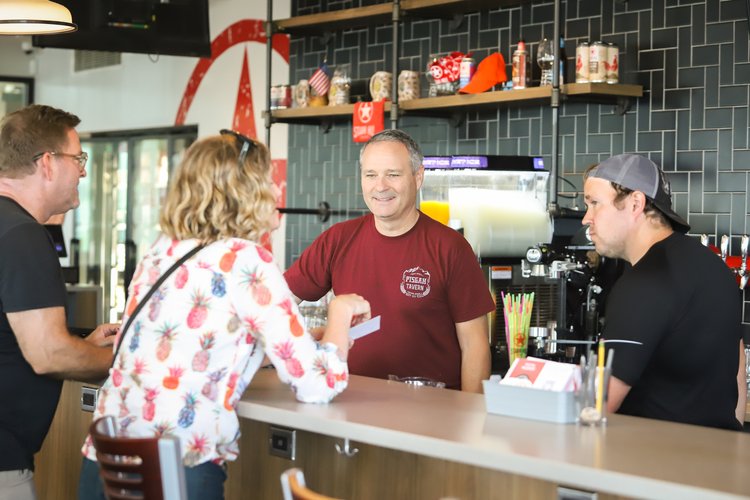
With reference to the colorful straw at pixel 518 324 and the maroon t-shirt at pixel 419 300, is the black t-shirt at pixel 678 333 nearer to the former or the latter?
the maroon t-shirt at pixel 419 300

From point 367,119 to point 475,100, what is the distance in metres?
0.74

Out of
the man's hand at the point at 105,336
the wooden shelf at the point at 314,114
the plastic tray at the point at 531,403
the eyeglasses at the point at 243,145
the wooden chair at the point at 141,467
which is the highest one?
the wooden shelf at the point at 314,114

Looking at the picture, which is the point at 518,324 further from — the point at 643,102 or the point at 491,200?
the point at 643,102

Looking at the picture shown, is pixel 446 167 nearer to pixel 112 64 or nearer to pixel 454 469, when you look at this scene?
pixel 454 469

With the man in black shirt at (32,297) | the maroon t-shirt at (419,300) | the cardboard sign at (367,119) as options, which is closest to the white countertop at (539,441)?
the man in black shirt at (32,297)

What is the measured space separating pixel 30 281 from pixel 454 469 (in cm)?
108

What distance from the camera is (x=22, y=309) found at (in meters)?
2.44

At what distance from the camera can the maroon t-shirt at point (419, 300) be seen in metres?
3.37

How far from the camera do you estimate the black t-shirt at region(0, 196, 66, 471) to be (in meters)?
2.45

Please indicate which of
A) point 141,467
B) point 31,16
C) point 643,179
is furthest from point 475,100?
point 141,467

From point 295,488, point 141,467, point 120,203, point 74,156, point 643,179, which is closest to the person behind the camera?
point 295,488

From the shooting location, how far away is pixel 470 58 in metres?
5.20

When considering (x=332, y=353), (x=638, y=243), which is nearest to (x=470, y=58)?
(x=638, y=243)

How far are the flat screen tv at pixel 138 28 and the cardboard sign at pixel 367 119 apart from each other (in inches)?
54.7
